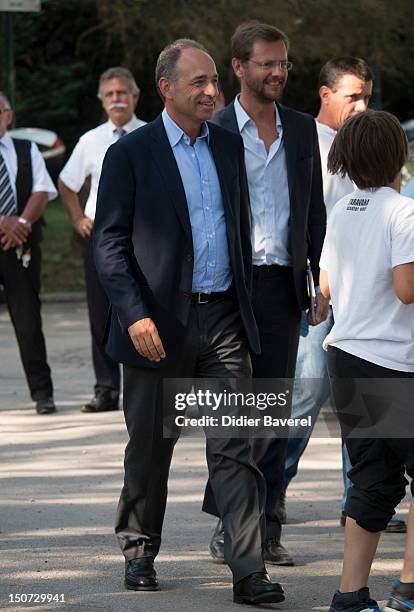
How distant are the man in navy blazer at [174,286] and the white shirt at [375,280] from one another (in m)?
0.59

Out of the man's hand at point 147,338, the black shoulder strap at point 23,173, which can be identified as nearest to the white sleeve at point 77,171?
the black shoulder strap at point 23,173

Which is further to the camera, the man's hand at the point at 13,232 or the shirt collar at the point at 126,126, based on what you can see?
the shirt collar at the point at 126,126

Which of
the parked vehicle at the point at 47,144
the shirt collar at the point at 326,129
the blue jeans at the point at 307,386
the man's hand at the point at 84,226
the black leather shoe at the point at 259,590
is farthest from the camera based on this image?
the parked vehicle at the point at 47,144

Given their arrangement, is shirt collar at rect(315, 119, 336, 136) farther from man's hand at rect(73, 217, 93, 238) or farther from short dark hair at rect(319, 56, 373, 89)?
man's hand at rect(73, 217, 93, 238)

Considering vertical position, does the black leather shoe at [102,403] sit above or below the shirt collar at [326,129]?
below

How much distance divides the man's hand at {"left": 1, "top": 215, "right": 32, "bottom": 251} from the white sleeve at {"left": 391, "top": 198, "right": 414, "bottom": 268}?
5126 millimetres

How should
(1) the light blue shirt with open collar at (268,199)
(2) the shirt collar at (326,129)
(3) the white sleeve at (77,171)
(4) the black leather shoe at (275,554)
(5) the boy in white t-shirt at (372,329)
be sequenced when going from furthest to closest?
(3) the white sleeve at (77,171), (2) the shirt collar at (326,129), (1) the light blue shirt with open collar at (268,199), (4) the black leather shoe at (275,554), (5) the boy in white t-shirt at (372,329)

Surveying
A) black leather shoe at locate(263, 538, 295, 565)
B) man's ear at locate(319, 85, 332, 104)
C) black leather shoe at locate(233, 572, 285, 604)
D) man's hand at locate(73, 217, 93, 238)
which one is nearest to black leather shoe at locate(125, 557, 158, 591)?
black leather shoe at locate(233, 572, 285, 604)

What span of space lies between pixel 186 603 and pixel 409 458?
1045 millimetres

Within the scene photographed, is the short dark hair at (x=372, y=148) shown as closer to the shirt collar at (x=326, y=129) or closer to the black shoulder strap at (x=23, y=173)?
the shirt collar at (x=326, y=129)

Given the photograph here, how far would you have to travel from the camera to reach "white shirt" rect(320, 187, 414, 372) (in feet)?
15.6

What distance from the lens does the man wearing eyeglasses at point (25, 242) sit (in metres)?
9.60

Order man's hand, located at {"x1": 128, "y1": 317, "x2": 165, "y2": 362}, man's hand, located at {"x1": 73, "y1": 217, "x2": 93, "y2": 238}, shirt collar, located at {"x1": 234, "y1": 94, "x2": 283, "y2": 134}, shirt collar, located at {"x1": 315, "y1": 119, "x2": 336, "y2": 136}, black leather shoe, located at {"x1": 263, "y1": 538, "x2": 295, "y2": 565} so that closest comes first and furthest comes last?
man's hand, located at {"x1": 128, "y1": 317, "x2": 165, "y2": 362}, black leather shoe, located at {"x1": 263, "y1": 538, "x2": 295, "y2": 565}, shirt collar, located at {"x1": 234, "y1": 94, "x2": 283, "y2": 134}, shirt collar, located at {"x1": 315, "y1": 119, "x2": 336, "y2": 136}, man's hand, located at {"x1": 73, "y1": 217, "x2": 93, "y2": 238}

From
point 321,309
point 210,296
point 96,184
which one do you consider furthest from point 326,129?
point 96,184
